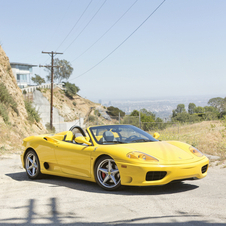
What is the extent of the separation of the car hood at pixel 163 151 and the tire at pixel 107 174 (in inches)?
16.7

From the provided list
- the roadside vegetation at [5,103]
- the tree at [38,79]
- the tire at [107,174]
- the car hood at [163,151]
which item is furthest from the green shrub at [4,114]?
the tree at [38,79]

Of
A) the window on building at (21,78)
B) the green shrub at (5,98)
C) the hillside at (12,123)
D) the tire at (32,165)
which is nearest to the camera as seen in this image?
the tire at (32,165)

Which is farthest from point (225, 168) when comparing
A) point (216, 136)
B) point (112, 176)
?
point (216, 136)

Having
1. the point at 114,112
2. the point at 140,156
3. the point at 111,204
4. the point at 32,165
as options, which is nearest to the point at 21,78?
the point at 114,112

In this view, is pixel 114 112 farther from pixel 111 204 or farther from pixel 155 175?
pixel 111 204

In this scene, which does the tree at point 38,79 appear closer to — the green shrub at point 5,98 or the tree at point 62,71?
the tree at point 62,71

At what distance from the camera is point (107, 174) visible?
5027mm

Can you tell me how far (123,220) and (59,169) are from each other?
9.56 feet

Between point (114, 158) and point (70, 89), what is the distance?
83354 millimetres

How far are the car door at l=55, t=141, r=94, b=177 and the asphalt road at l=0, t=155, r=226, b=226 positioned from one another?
0.94 ft

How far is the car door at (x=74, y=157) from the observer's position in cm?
541

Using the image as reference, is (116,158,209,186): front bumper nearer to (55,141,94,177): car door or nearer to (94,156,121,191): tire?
(94,156,121,191): tire

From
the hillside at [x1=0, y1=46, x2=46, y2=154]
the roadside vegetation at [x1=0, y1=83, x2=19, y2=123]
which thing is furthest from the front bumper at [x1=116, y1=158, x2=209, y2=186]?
the roadside vegetation at [x1=0, y1=83, x2=19, y2=123]

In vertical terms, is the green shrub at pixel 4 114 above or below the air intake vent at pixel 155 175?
above
